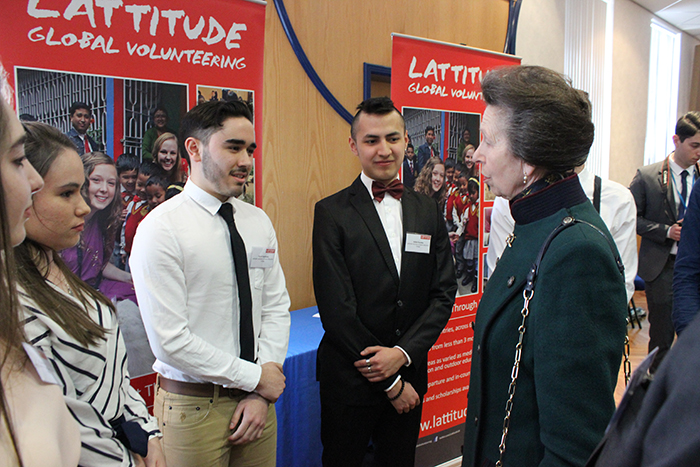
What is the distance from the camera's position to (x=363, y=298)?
1936 millimetres

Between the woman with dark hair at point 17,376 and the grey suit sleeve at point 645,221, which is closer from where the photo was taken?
the woman with dark hair at point 17,376

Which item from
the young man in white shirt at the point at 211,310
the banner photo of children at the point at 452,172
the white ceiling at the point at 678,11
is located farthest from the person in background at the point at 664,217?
the white ceiling at the point at 678,11

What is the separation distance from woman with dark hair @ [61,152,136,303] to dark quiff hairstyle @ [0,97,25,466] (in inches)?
49.0

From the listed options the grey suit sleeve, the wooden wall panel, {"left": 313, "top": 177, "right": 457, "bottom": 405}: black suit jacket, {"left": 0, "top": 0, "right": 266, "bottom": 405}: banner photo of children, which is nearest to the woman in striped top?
{"left": 0, "top": 0, "right": 266, "bottom": 405}: banner photo of children

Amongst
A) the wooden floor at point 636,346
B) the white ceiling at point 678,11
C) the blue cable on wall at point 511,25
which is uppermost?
the white ceiling at point 678,11

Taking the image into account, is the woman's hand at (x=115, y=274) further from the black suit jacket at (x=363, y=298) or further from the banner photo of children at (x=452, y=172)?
the banner photo of children at (x=452, y=172)

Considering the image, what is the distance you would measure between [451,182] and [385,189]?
1.05 m

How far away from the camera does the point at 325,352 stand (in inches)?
77.1

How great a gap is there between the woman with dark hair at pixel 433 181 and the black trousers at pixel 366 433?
4.54 ft

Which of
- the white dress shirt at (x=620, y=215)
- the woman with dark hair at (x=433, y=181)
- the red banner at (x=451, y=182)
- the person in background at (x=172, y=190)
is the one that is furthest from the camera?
the woman with dark hair at (x=433, y=181)

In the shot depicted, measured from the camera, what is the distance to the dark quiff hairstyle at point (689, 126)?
11.5ft

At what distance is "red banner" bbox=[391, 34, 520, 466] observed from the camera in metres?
2.76

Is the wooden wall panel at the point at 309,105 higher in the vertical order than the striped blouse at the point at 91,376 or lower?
higher

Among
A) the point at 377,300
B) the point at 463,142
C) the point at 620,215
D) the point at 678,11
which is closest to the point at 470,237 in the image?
the point at 463,142
